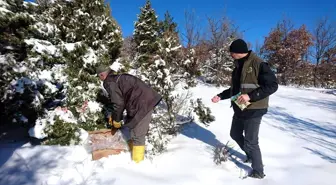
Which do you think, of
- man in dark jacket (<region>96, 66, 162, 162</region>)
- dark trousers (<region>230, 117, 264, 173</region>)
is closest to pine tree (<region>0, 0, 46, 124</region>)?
man in dark jacket (<region>96, 66, 162, 162</region>)

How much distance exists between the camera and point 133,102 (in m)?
3.78

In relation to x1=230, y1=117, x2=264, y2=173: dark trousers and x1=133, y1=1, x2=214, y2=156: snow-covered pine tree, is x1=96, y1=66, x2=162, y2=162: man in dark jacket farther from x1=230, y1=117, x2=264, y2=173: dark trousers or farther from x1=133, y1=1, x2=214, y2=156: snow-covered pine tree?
x1=230, y1=117, x2=264, y2=173: dark trousers

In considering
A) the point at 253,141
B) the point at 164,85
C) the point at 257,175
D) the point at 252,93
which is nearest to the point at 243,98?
the point at 252,93

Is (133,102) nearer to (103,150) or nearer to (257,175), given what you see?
(103,150)

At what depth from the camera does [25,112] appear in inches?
162

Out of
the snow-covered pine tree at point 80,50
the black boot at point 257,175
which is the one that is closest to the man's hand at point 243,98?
the black boot at point 257,175

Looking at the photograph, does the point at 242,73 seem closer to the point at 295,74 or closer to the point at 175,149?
the point at 175,149

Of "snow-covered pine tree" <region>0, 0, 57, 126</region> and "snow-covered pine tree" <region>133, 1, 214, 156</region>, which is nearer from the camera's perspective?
"snow-covered pine tree" <region>0, 0, 57, 126</region>

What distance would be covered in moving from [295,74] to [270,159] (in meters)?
22.2

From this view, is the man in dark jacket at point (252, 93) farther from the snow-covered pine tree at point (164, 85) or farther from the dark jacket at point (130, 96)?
the snow-covered pine tree at point (164, 85)

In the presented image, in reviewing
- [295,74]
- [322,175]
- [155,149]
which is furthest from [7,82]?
[295,74]

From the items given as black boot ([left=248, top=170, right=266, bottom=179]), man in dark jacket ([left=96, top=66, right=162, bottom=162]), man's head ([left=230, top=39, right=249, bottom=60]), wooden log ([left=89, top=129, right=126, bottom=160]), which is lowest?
black boot ([left=248, top=170, right=266, bottom=179])

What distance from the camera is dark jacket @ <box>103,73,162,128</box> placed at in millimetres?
3715

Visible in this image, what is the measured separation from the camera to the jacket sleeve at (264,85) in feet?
9.91
